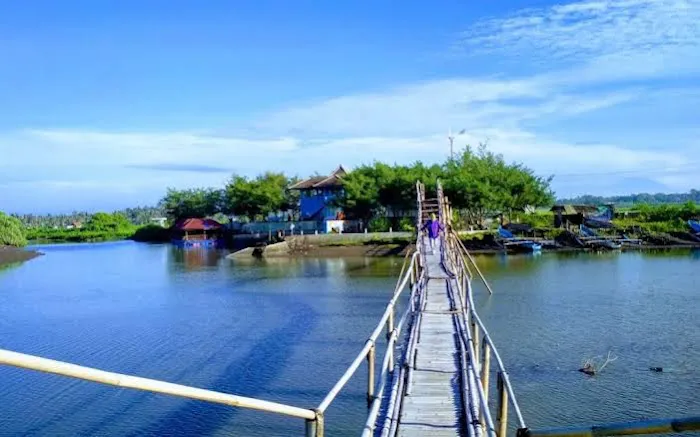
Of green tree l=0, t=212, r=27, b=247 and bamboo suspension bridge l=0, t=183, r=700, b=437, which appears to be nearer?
bamboo suspension bridge l=0, t=183, r=700, b=437

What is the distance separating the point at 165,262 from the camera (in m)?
50.7

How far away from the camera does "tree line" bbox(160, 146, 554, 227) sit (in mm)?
53219

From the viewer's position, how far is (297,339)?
20156 millimetres

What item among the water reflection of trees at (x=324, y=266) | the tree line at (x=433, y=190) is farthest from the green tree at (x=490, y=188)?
the water reflection of trees at (x=324, y=266)

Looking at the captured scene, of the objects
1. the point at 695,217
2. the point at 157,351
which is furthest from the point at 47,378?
the point at 695,217

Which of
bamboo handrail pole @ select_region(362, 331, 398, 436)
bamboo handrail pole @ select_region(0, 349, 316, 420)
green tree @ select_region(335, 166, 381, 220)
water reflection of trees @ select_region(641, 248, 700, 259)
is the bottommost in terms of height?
water reflection of trees @ select_region(641, 248, 700, 259)

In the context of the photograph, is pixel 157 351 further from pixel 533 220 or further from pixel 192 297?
pixel 533 220

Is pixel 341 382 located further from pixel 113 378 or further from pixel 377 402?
pixel 113 378

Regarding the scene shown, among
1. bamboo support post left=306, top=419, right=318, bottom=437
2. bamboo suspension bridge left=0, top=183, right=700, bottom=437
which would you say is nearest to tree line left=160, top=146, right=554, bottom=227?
bamboo suspension bridge left=0, top=183, right=700, bottom=437

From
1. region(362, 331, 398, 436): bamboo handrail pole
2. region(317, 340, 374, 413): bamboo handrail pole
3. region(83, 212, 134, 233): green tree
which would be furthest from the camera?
region(83, 212, 134, 233): green tree

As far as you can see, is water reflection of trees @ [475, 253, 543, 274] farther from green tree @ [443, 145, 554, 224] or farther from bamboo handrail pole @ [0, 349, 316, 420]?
bamboo handrail pole @ [0, 349, 316, 420]

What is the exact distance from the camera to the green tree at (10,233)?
64.1 meters

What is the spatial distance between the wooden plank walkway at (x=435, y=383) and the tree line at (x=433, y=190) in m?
39.5

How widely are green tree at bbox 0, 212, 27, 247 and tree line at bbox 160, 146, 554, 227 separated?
894 inches
